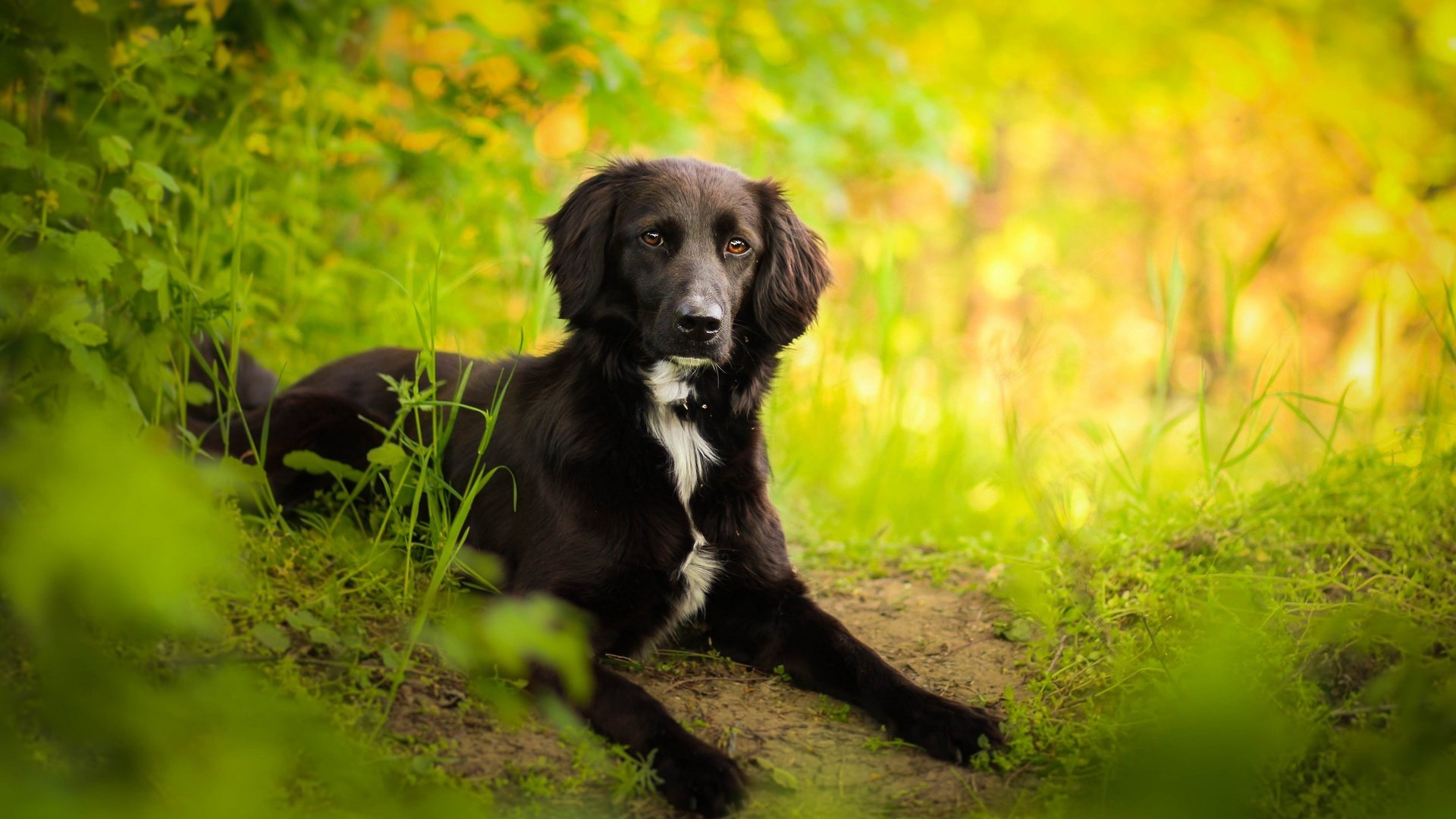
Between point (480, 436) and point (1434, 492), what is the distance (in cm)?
283

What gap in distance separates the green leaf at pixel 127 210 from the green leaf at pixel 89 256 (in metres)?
0.30

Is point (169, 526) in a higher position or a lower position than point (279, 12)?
lower

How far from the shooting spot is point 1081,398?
10078 millimetres

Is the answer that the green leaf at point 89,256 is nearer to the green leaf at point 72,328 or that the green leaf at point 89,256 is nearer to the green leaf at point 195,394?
the green leaf at point 72,328

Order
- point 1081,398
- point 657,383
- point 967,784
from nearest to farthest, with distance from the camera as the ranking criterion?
point 967,784 < point 657,383 < point 1081,398

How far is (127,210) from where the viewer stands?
104 inches

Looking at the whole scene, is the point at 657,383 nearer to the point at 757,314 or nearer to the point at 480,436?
the point at 757,314

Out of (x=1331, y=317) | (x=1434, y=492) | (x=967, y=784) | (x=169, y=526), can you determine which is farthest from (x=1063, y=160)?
(x=169, y=526)

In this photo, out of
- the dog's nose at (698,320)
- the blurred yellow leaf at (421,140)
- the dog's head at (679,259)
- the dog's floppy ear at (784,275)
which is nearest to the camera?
the dog's nose at (698,320)

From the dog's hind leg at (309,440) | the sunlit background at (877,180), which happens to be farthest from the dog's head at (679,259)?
the dog's hind leg at (309,440)

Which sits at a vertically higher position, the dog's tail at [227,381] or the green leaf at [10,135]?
the green leaf at [10,135]

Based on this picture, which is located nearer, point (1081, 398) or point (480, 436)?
point (480, 436)

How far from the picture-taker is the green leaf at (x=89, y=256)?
2.28 metres

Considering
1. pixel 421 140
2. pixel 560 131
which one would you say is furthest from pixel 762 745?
pixel 560 131
